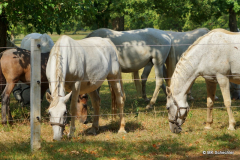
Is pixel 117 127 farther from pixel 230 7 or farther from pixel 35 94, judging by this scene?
pixel 230 7

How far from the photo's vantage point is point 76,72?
5547 mm

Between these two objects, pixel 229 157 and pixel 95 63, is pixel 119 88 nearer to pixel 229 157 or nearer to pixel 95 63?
pixel 95 63

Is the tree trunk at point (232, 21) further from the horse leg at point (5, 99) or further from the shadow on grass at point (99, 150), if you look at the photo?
the horse leg at point (5, 99)

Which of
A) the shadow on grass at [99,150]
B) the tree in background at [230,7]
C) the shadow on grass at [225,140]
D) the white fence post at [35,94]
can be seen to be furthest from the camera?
the tree in background at [230,7]

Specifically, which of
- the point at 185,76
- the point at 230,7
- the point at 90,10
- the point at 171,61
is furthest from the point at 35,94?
the point at 230,7

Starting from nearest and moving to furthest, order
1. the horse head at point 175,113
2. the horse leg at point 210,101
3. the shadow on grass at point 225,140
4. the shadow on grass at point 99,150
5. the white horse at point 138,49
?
the shadow on grass at point 99,150, the shadow on grass at point 225,140, the horse head at point 175,113, the horse leg at point 210,101, the white horse at point 138,49

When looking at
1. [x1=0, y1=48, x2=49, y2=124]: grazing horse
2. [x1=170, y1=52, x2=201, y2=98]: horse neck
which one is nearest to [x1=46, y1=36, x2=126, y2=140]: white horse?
[x1=170, y1=52, x2=201, y2=98]: horse neck

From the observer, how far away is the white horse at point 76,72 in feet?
16.4

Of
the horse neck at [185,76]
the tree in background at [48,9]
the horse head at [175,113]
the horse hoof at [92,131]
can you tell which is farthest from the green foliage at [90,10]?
the horse head at [175,113]

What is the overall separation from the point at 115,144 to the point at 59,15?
3765mm

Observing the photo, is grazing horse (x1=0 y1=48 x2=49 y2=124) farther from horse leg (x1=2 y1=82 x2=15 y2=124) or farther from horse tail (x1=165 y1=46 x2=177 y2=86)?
horse tail (x1=165 y1=46 x2=177 y2=86)

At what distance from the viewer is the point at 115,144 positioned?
547 cm

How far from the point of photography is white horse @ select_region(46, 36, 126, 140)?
16.4ft

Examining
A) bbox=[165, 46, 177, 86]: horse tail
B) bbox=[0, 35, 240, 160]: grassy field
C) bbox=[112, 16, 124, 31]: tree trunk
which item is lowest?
bbox=[0, 35, 240, 160]: grassy field
